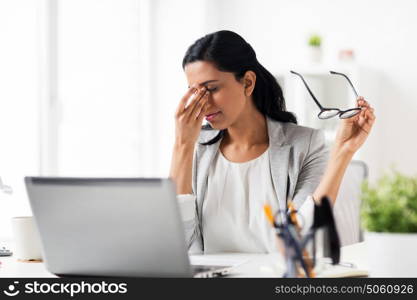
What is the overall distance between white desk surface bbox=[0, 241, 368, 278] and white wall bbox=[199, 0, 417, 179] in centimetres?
263

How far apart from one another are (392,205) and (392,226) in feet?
0.13

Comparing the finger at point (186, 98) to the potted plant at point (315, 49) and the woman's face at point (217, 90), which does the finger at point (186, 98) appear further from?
the potted plant at point (315, 49)

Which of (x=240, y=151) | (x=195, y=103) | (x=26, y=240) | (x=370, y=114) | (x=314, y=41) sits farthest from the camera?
(x=314, y=41)

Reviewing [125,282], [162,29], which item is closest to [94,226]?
[125,282]

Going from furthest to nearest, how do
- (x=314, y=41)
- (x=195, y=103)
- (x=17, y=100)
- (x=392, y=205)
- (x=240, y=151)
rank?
(x=314, y=41), (x=17, y=100), (x=240, y=151), (x=195, y=103), (x=392, y=205)

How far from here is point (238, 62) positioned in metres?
2.02

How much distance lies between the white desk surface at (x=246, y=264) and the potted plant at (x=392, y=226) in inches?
8.4

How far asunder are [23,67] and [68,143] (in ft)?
2.00

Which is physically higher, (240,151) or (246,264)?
(240,151)

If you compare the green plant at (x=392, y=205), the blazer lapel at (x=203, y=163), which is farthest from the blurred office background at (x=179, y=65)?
the green plant at (x=392, y=205)

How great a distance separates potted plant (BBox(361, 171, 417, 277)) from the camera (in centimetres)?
103

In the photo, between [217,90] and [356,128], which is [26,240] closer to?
[217,90]

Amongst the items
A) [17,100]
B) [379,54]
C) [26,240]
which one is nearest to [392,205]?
[26,240]

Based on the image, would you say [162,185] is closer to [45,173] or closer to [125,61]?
[45,173]
